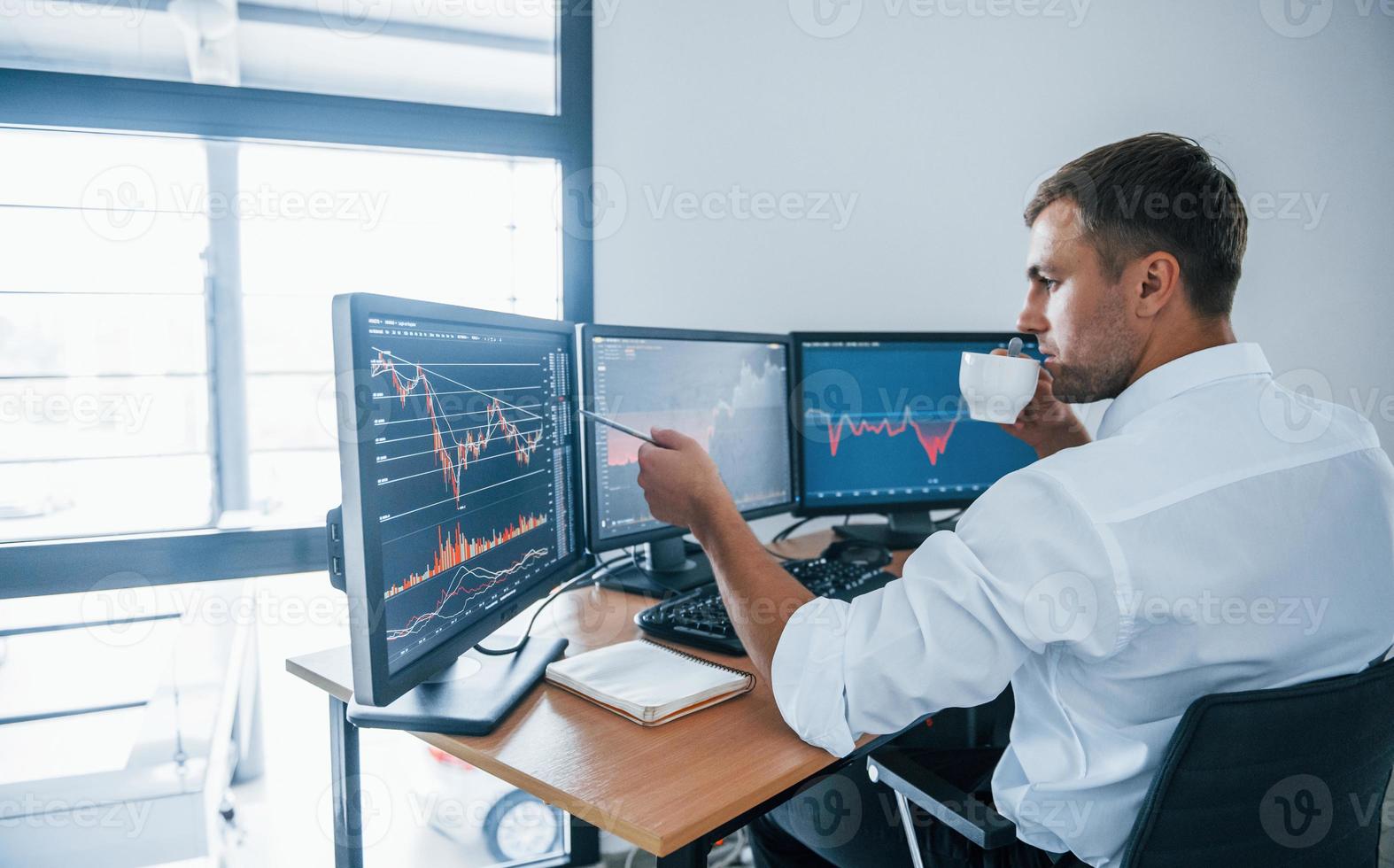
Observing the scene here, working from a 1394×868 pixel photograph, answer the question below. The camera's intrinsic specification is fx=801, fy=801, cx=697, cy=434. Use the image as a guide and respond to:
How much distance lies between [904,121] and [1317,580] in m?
1.58

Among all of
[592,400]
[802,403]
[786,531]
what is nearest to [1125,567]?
[592,400]

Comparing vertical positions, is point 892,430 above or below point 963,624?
above

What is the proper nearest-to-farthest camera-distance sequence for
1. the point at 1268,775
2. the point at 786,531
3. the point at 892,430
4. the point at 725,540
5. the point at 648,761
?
Answer: the point at 1268,775, the point at 648,761, the point at 725,540, the point at 892,430, the point at 786,531

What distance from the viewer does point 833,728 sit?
89cm

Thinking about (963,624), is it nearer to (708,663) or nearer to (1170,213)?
(708,663)

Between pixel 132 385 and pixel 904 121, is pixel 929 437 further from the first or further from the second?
pixel 132 385

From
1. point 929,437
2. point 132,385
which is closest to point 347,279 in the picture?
point 132,385

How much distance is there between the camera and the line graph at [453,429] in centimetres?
85

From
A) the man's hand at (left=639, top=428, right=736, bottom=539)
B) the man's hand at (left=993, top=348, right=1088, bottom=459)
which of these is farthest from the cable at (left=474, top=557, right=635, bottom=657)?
the man's hand at (left=993, top=348, right=1088, bottom=459)

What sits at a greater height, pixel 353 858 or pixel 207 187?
pixel 207 187

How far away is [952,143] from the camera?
212 cm

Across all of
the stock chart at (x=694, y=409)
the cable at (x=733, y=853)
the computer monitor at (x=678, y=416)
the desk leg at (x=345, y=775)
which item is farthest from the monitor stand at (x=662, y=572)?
the cable at (x=733, y=853)

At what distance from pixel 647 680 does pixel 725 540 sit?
208 millimetres

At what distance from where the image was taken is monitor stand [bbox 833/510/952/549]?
1.85 metres
